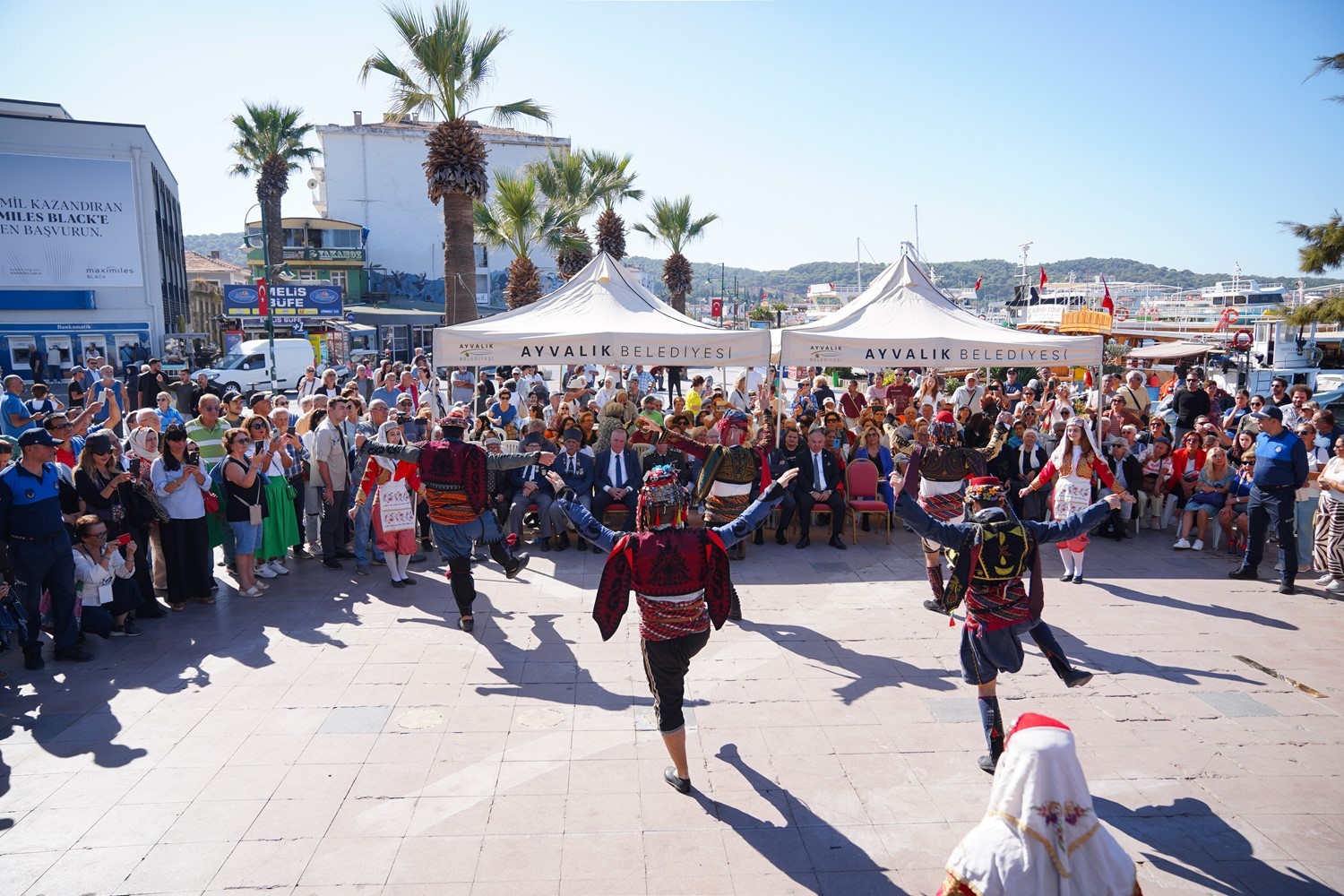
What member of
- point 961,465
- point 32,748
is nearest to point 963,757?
point 961,465

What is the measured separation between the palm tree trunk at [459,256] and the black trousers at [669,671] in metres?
17.1

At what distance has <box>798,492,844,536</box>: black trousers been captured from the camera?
10273 mm

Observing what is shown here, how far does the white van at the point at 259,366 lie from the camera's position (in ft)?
86.2

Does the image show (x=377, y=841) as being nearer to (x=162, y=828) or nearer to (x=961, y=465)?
(x=162, y=828)

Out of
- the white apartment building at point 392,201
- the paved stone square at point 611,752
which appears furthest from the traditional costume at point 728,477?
the white apartment building at point 392,201

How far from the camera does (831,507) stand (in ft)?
34.0

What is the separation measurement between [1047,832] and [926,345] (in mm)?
8744

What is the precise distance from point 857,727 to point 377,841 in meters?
2.92

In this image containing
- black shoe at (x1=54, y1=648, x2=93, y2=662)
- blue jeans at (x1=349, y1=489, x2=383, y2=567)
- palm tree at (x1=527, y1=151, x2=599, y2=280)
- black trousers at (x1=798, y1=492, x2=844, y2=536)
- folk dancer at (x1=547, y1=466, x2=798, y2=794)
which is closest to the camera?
folk dancer at (x1=547, y1=466, x2=798, y2=794)

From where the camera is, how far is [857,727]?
5.53 metres

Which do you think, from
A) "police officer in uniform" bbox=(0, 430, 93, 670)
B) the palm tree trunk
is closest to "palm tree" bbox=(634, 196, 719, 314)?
the palm tree trunk

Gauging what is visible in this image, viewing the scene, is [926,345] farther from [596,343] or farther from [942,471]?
[596,343]

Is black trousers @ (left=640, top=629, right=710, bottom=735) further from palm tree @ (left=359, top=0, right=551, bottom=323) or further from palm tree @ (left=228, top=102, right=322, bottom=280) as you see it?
palm tree @ (left=228, top=102, right=322, bottom=280)

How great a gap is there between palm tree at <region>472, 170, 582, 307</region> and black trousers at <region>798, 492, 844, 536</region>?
65.9 feet
